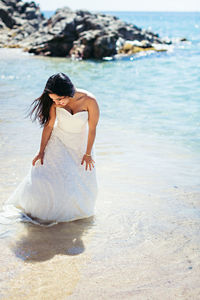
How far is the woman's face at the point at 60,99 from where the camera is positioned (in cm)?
353

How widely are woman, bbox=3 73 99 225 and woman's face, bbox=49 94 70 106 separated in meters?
0.23

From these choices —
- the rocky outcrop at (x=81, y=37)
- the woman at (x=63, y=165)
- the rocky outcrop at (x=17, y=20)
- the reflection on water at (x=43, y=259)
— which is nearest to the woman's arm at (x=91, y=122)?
the woman at (x=63, y=165)

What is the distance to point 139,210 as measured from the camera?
4621 millimetres

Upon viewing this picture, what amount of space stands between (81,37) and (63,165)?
70.4 ft

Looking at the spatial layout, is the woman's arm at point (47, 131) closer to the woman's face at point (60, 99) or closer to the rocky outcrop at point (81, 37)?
the woman's face at point (60, 99)

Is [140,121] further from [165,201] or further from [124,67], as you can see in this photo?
[124,67]

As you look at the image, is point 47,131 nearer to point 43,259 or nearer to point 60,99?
point 60,99

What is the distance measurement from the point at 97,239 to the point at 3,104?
7.29m

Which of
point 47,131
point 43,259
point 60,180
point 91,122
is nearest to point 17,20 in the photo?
point 47,131

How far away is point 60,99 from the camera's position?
3.57 meters

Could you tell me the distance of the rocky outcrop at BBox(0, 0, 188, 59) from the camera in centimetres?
2334

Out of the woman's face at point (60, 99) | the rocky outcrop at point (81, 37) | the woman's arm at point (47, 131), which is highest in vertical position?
the woman's face at point (60, 99)

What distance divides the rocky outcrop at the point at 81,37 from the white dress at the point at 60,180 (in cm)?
1972

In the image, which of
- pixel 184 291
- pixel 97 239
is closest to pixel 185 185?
pixel 97 239
